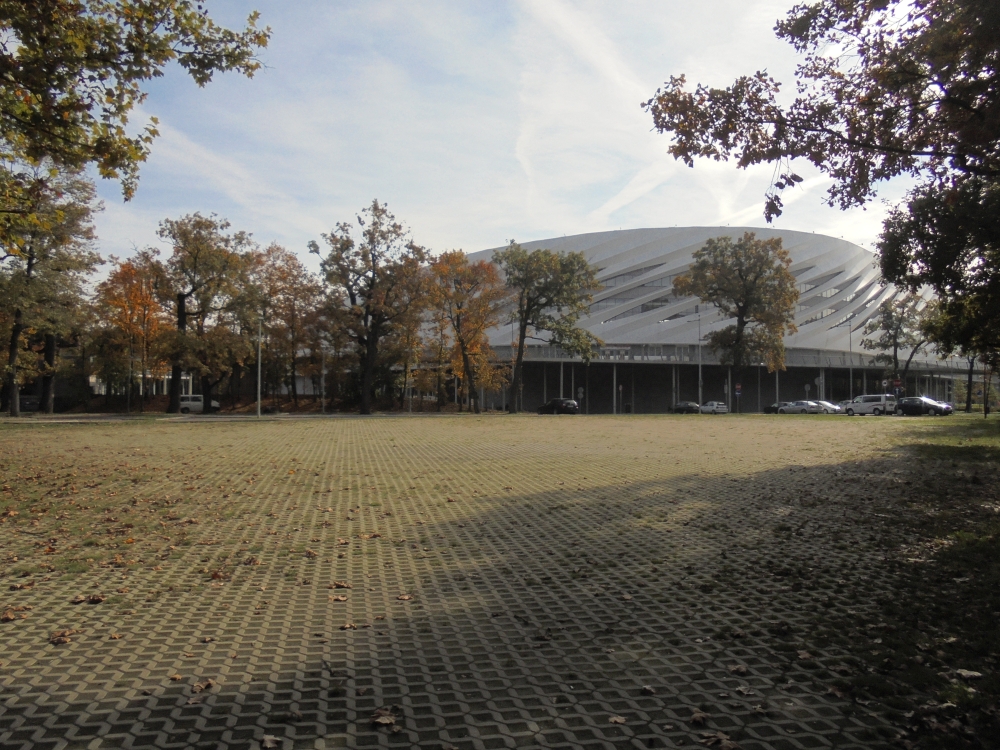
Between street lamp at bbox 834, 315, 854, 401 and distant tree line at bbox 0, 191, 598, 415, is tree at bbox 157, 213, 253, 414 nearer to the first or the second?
distant tree line at bbox 0, 191, 598, 415

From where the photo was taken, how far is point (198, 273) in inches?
1818

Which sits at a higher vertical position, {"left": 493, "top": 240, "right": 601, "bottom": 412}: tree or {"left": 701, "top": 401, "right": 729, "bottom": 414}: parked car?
{"left": 493, "top": 240, "right": 601, "bottom": 412}: tree

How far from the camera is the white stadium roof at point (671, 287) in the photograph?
82.2 m

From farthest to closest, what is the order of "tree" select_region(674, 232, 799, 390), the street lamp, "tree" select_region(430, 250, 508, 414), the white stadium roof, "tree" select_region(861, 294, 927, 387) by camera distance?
the white stadium roof
the street lamp
"tree" select_region(861, 294, 927, 387)
"tree" select_region(430, 250, 508, 414)
"tree" select_region(674, 232, 799, 390)

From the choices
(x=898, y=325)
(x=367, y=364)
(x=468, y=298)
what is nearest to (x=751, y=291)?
(x=468, y=298)

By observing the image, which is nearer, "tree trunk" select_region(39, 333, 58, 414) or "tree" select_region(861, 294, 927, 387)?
"tree trunk" select_region(39, 333, 58, 414)

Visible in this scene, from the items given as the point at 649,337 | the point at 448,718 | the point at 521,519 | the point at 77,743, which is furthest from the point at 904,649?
the point at 649,337

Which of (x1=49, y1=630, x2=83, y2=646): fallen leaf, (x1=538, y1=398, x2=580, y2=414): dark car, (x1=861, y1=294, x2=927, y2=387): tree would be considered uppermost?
(x1=861, y1=294, x2=927, y2=387): tree

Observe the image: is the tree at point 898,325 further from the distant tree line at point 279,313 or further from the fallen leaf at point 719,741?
the fallen leaf at point 719,741

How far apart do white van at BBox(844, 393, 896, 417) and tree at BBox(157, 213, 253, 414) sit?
1739 inches

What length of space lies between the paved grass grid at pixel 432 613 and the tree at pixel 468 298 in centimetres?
4086

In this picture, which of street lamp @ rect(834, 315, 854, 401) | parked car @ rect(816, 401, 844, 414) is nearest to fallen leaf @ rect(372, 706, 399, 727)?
parked car @ rect(816, 401, 844, 414)

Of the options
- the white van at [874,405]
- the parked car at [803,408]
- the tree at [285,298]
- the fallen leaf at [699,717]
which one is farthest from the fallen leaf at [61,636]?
the parked car at [803,408]

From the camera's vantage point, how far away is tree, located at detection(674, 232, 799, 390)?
51188 mm
